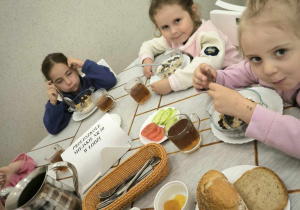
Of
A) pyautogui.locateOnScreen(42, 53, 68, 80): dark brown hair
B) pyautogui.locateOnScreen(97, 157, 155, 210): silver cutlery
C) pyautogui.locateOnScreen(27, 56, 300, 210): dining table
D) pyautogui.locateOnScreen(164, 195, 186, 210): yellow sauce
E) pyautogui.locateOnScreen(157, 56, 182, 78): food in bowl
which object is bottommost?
pyautogui.locateOnScreen(27, 56, 300, 210): dining table

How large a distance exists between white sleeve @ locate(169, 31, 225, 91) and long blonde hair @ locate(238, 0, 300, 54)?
1.51ft

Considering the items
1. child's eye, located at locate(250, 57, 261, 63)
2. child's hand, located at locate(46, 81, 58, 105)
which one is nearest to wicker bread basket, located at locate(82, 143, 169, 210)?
child's eye, located at locate(250, 57, 261, 63)

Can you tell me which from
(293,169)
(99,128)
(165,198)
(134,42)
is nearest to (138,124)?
(99,128)

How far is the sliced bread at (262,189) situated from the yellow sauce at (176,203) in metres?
0.15

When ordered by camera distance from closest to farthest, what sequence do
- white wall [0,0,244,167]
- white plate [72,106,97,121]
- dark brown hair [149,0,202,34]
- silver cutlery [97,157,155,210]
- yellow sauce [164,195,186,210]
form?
yellow sauce [164,195,186,210] → silver cutlery [97,157,155,210] → dark brown hair [149,0,202,34] → white plate [72,106,97,121] → white wall [0,0,244,167]

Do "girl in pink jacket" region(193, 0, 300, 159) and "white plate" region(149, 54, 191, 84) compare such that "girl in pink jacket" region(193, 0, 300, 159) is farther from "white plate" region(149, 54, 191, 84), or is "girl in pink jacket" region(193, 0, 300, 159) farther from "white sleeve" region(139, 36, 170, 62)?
"white sleeve" region(139, 36, 170, 62)

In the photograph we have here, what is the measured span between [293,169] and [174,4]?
3.50 feet

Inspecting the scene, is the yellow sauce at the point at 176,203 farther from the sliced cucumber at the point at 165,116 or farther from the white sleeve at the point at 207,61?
the white sleeve at the point at 207,61

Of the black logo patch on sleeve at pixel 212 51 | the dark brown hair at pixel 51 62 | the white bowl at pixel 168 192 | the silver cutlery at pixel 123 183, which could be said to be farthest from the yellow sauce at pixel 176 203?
the dark brown hair at pixel 51 62

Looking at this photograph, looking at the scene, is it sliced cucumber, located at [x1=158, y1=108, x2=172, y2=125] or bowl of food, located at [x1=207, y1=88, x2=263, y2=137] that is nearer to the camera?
bowl of food, located at [x1=207, y1=88, x2=263, y2=137]

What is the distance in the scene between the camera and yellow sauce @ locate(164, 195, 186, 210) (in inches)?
21.8

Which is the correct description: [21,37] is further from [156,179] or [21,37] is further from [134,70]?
[156,179]

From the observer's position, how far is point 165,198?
1.90ft

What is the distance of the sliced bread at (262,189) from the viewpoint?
1.41 feet
